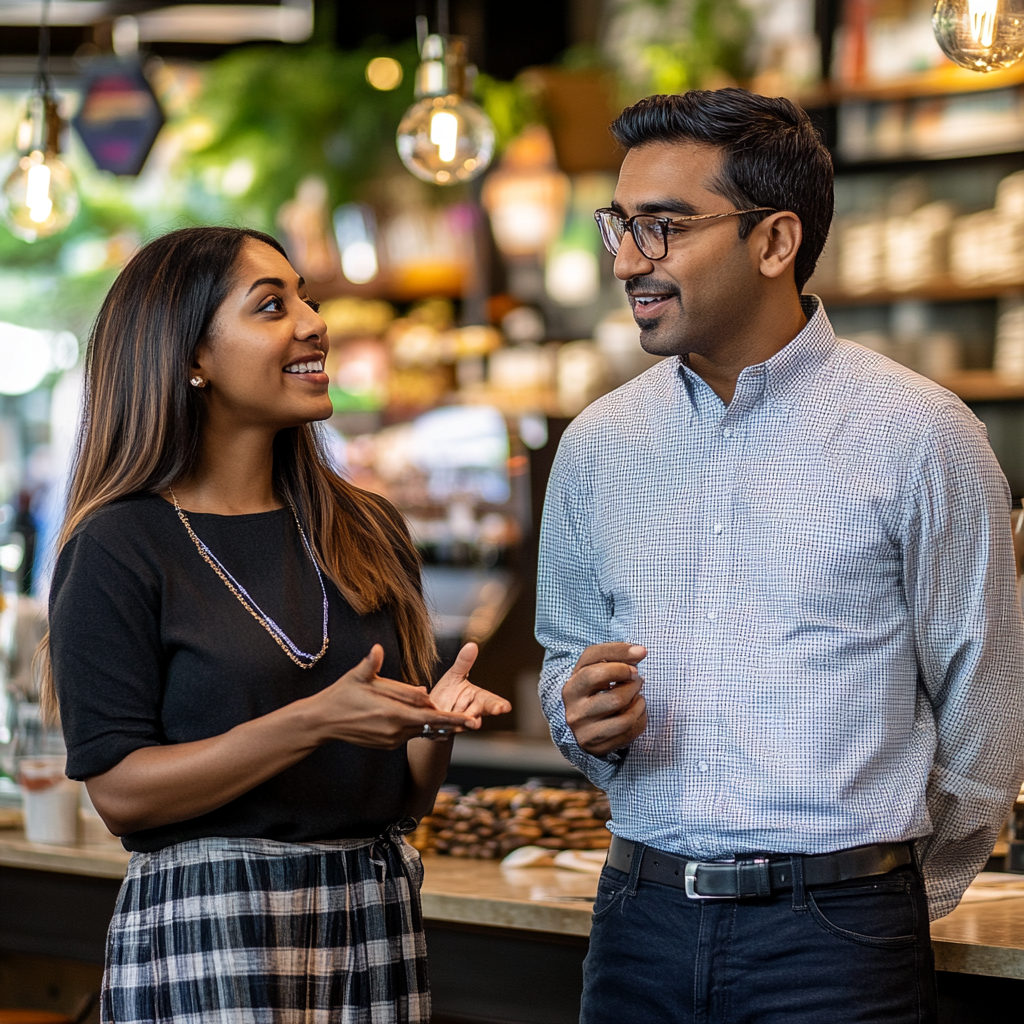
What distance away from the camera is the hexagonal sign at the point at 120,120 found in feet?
12.7

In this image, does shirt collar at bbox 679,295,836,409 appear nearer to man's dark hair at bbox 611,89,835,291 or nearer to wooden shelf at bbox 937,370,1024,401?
man's dark hair at bbox 611,89,835,291

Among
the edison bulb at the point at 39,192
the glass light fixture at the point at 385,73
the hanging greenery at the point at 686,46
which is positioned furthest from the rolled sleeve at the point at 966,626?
the glass light fixture at the point at 385,73

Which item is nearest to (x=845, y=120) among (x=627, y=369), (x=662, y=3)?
(x=662, y=3)

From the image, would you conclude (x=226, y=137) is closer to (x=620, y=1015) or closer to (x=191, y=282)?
(x=191, y=282)

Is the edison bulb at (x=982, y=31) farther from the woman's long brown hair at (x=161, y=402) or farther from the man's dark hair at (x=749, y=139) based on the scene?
the woman's long brown hair at (x=161, y=402)

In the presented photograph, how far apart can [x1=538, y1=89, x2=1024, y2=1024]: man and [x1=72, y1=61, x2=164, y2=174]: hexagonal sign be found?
8.22 ft

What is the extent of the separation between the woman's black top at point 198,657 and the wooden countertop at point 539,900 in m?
0.39

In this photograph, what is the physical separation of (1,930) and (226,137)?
4.92m

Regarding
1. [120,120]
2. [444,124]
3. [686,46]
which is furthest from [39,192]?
[686,46]

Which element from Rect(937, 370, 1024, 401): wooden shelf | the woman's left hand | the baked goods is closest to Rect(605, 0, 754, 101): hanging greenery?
Rect(937, 370, 1024, 401): wooden shelf

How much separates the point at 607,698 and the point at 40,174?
2367 millimetres

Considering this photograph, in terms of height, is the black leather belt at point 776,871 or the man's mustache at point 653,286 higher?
the man's mustache at point 653,286

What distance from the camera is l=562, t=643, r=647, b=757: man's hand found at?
1.54 m

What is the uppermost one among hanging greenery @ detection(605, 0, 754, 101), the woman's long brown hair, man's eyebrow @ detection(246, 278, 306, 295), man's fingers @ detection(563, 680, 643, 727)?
hanging greenery @ detection(605, 0, 754, 101)
